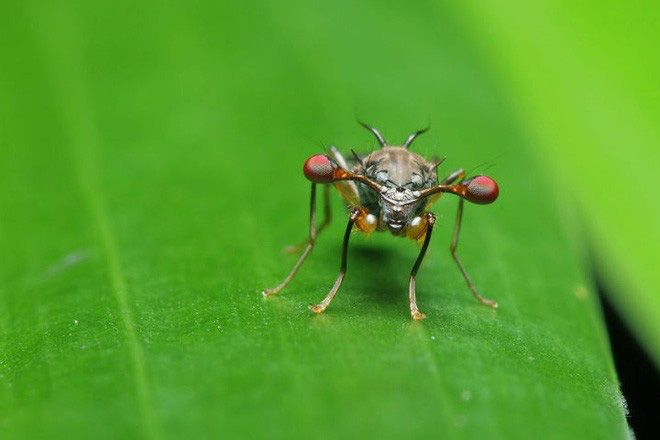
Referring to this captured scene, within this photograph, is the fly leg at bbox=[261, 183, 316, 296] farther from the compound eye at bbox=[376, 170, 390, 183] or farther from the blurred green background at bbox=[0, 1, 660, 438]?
the compound eye at bbox=[376, 170, 390, 183]

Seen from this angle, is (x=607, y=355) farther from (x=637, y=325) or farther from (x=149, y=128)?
(x=149, y=128)

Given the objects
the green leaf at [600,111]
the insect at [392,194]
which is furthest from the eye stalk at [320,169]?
the green leaf at [600,111]

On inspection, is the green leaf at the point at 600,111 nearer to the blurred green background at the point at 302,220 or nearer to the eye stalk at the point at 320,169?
the blurred green background at the point at 302,220

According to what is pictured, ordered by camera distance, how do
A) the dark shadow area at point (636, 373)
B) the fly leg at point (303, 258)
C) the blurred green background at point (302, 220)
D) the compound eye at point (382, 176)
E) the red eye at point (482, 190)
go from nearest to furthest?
the blurred green background at point (302, 220)
the red eye at point (482, 190)
the fly leg at point (303, 258)
the compound eye at point (382, 176)
the dark shadow area at point (636, 373)


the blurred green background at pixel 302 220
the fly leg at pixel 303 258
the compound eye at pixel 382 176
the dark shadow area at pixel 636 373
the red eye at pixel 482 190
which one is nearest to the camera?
the blurred green background at pixel 302 220

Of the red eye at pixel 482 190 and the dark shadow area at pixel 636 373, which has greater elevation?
the red eye at pixel 482 190

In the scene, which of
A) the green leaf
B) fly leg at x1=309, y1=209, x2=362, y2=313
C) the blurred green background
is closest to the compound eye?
fly leg at x1=309, y1=209, x2=362, y2=313

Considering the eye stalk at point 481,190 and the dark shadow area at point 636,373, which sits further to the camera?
the dark shadow area at point 636,373

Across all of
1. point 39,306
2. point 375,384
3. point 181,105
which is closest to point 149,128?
point 181,105
